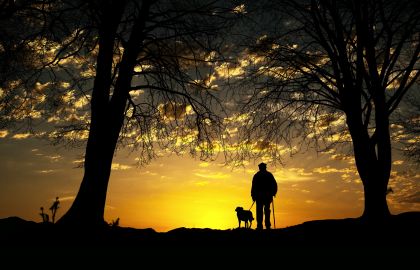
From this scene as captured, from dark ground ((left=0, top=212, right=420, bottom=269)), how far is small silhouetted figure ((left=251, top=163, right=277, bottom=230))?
5.70 feet

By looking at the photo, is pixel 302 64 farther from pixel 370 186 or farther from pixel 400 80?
pixel 370 186

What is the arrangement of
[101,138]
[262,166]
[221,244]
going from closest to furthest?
[221,244], [101,138], [262,166]

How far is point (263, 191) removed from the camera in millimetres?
15859

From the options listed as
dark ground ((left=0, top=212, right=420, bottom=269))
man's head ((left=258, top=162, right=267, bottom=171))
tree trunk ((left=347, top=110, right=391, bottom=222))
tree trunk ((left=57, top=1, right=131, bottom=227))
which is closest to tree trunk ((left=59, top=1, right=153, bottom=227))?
tree trunk ((left=57, top=1, right=131, bottom=227))

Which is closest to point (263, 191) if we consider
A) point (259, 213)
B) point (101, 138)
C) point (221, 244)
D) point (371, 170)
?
point (259, 213)

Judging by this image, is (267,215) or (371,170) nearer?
(371,170)

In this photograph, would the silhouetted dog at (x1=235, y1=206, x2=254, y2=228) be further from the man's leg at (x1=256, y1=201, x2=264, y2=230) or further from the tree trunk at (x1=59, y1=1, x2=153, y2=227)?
the tree trunk at (x1=59, y1=1, x2=153, y2=227)

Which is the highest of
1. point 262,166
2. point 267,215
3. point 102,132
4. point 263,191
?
point 102,132

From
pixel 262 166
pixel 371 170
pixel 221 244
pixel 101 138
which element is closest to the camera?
pixel 221 244

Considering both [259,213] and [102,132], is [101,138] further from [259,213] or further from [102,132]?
[259,213]

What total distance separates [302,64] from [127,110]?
20.0ft

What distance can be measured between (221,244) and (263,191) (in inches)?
190

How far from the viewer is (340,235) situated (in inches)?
519

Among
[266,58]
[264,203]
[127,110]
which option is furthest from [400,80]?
[127,110]
